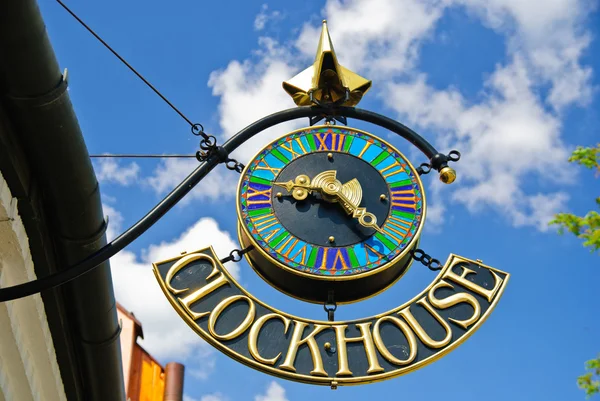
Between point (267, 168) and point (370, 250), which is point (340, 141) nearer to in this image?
point (267, 168)

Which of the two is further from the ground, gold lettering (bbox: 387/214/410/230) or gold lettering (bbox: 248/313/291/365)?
gold lettering (bbox: 387/214/410/230)

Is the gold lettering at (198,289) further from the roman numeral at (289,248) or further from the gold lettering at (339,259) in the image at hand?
the gold lettering at (339,259)

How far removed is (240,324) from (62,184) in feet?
A: 5.81

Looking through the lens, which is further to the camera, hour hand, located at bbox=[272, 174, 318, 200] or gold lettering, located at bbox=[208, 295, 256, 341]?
hour hand, located at bbox=[272, 174, 318, 200]

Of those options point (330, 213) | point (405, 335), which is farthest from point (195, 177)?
point (405, 335)

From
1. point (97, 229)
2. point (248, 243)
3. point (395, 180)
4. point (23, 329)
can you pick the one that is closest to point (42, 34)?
point (97, 229)

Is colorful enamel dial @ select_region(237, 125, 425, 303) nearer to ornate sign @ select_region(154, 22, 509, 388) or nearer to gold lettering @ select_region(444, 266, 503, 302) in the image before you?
ornate sign @ select_region(154, 22, 509, 388)

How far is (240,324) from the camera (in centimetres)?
644

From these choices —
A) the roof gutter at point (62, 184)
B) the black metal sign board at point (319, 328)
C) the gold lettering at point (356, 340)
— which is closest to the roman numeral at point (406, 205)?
the black metal sign board at point (319, 328)

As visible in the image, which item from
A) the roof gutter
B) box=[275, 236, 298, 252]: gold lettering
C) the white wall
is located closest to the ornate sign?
box=[275, 236, 298, 252]: gold lettering

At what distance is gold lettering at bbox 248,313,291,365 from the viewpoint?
6.24 meters

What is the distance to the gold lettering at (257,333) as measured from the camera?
246 inches

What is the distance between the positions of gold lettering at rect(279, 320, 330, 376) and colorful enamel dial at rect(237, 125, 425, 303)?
42 cm

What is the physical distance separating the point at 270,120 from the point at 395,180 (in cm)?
126
